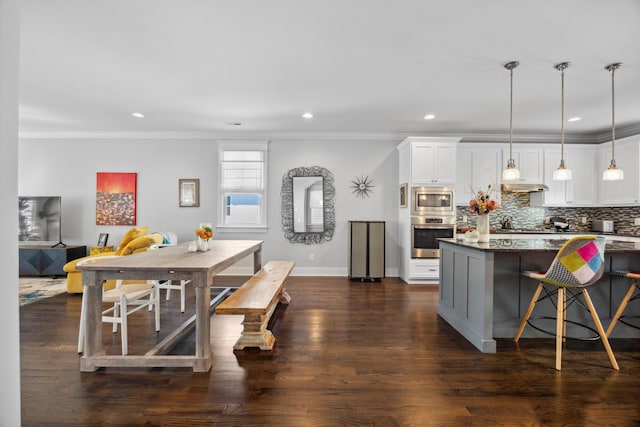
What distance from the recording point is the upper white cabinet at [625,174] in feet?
15.9

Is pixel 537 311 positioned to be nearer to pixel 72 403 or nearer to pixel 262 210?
pixel 72 403

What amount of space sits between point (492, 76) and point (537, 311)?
2.45 meters

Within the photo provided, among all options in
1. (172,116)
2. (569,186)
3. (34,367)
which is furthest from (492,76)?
(34,367)

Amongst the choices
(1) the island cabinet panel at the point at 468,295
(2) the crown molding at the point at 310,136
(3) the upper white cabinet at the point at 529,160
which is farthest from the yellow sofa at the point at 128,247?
(3) the upper white cabinet at the point at 529,160

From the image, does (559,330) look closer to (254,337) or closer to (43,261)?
(254,337)

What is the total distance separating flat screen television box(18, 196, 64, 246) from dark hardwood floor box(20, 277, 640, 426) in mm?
3015

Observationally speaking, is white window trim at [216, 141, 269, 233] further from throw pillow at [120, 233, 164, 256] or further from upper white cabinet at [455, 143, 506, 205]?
upper white cabinet at [455, 143, 506, 205]

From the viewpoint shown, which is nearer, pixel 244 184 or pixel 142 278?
pixel 142 278

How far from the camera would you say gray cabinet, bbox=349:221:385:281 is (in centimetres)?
536

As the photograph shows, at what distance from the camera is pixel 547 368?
2311 mm

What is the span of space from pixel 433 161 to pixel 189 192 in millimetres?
4437

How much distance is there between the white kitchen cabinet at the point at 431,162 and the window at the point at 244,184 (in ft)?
8.83

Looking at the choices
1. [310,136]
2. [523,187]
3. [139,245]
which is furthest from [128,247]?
[523,187]

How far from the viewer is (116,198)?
5.79m
